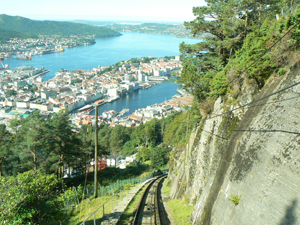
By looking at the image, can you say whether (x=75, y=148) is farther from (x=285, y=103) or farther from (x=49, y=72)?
(x=49, y=72)

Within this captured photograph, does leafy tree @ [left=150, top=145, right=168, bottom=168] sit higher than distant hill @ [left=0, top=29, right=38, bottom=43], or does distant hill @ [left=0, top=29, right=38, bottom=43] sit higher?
distant hill @ [left=0, top=29, right=38, bottom=43]

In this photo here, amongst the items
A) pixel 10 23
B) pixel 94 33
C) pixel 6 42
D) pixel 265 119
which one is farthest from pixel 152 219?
pixel 10 23

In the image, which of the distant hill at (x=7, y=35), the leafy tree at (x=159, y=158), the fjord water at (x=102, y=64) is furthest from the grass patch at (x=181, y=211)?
the distant hill at (x=7, y=35)

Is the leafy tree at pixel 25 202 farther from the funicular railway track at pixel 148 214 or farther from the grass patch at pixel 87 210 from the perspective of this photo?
the funicular railway track at pixel 148 214

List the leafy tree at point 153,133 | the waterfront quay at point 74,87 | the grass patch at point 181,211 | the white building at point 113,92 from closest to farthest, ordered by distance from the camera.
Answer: the grass patch at point 181,211, the leafy tree at point 153,133, the waterfront quay at point 74,87, the white building at point 113,92

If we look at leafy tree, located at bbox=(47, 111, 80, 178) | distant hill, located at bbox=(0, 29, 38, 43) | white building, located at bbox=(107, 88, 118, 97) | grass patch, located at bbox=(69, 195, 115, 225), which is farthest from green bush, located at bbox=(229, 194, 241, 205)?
distant hill, located at bbox=(0, 29, 38, 43)

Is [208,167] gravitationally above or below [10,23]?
below

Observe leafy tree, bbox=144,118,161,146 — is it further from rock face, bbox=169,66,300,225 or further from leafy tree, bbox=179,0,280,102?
rock face, bbox=169,66,300,225
